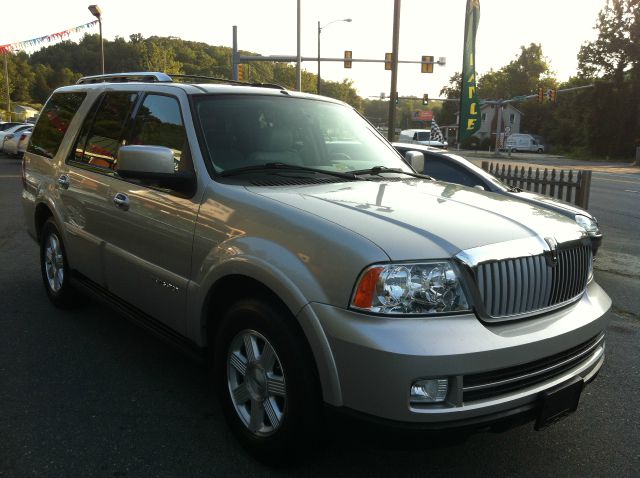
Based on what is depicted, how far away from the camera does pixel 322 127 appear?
404 cm

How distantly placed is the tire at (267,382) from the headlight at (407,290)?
0.38 metres

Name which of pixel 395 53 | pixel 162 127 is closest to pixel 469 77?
pixel 395 53

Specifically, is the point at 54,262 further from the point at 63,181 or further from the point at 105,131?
the point at 105,131

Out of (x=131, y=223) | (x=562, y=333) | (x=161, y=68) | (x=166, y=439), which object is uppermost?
(x=161, y=68)

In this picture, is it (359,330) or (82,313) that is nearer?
(359,330)

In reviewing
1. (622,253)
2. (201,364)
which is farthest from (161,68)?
(201,364)

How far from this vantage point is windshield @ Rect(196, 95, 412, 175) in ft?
11.5

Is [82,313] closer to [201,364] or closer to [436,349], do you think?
[201,364]

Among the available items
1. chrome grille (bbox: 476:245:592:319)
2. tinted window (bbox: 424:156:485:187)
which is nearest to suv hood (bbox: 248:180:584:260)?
chrome grille (bbox: 476:245:592:319)

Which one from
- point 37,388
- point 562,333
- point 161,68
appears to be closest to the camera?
point 562,333

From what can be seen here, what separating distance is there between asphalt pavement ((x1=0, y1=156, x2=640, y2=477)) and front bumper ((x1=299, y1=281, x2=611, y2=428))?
0.12 meters

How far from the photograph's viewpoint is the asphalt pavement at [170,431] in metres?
2.86

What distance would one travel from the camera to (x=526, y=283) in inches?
102

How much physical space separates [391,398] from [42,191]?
13.2 feet
